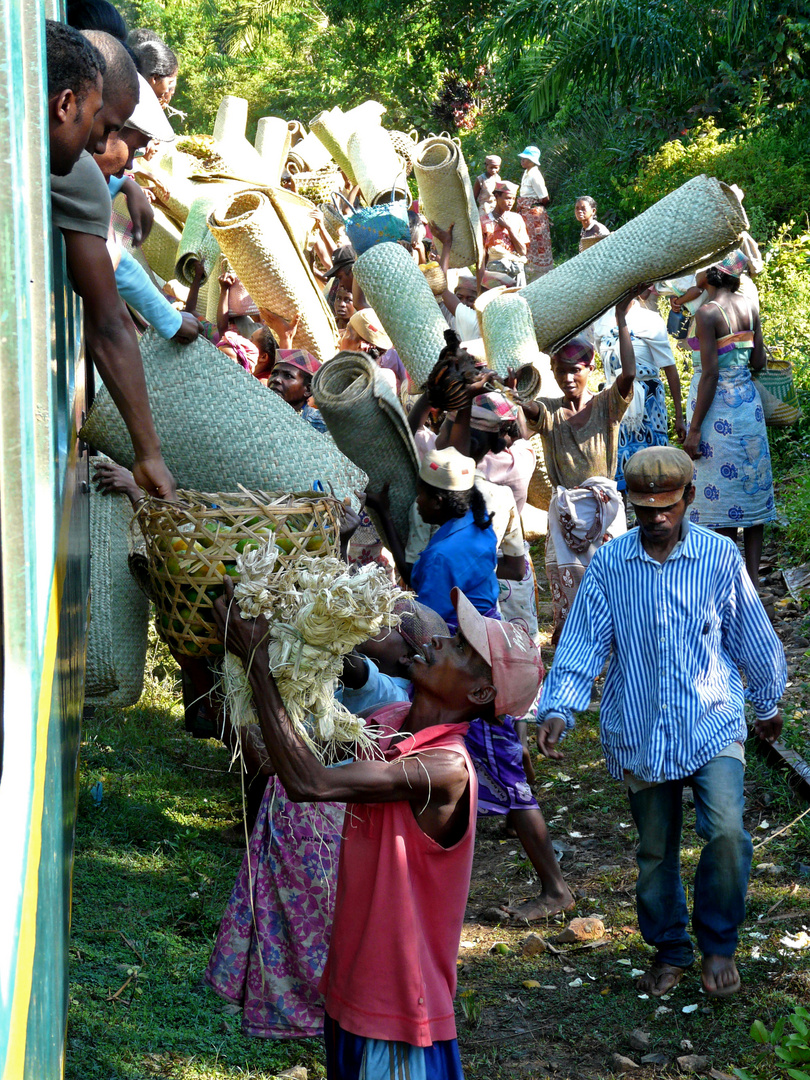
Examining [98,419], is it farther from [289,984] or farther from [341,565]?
[289,984]

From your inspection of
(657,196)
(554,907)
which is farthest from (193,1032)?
(657,196)

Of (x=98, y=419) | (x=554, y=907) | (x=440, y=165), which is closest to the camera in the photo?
(x=98, y=419)

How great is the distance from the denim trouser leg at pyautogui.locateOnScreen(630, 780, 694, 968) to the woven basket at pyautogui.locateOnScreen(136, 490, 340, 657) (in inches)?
77.5

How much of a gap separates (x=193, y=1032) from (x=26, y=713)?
2.57 m

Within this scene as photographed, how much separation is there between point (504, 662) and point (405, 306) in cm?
311

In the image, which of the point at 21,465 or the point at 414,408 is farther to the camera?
the point at 414,408

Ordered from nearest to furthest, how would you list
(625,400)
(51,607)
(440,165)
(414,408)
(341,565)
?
(51,607), (341,565), (414,408), (625,400), (440,165)

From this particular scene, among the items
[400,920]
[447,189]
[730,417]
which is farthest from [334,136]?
[400,920]

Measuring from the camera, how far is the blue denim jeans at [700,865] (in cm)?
369

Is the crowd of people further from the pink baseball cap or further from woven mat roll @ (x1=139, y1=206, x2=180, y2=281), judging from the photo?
woven mat roll @ (x1=139, y1=206, x2=180, y2=281)

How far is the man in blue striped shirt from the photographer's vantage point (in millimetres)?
3688

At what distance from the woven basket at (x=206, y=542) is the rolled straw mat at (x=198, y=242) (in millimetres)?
4928

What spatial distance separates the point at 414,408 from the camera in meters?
4.82

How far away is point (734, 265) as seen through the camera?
22.9ft
